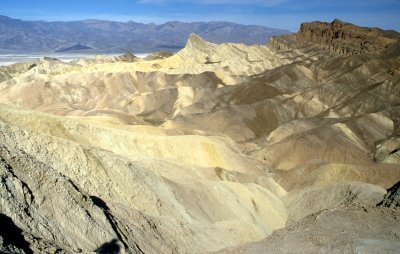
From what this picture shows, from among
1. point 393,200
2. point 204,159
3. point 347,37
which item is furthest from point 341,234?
point 347,37

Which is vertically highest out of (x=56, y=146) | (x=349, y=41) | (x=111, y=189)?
(x=349, y=41)

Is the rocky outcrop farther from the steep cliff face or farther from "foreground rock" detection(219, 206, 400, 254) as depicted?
the steep cliff face

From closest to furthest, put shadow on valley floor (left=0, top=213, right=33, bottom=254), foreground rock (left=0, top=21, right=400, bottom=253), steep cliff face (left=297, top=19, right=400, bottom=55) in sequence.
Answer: shadow on valley floor (left=0, top=213, right=33, bottom=254) < foreground rock (left=0, top=21, right=400, bottom=253) < steep cliff face (left=297, top=19, right=400, bottom=55)

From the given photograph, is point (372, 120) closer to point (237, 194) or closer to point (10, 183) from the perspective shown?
point (237, 194)

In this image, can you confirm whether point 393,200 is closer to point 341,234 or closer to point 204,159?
point 341,234

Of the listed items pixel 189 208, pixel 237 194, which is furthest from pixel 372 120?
pixel 189 208

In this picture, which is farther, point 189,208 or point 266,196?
point 266,196

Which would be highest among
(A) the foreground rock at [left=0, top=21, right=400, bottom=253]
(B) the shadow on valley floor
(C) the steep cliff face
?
(C) the steep cliff face

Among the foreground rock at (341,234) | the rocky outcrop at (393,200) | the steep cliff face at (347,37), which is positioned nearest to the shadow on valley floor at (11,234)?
the foreground rock at (341,234)

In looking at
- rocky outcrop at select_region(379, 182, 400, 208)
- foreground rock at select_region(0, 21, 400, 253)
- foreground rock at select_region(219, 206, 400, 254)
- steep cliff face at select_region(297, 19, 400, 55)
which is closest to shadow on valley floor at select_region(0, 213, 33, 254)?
foreground rock at select_region(0, 21, 400, 253)
